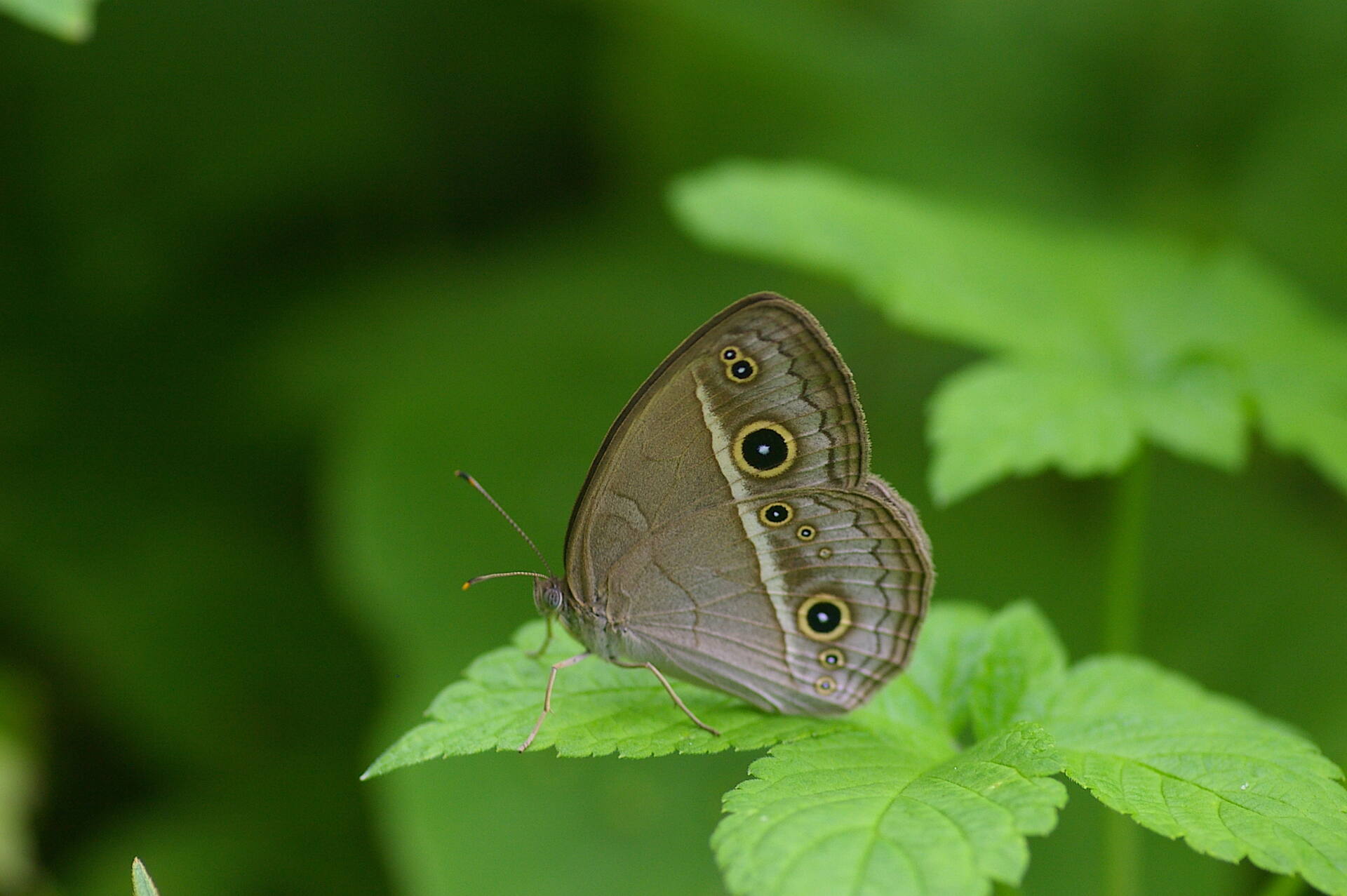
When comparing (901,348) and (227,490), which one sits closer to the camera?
(227,490)

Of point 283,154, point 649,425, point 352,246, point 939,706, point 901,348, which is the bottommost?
point 939,706

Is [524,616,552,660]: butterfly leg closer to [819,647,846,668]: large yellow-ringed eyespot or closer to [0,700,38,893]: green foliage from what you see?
[819,647,846,668]: large yellow-ringed eyespot

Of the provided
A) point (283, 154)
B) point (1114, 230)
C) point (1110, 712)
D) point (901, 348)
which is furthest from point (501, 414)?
point (1110, 712)

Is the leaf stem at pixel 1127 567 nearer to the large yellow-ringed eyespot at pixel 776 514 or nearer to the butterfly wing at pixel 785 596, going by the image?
the butterfly wing at pixel 785 596

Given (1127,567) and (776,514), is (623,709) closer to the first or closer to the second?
(776,514)

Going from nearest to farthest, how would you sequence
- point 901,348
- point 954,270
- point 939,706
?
point 939,706, point 954,270, point 901,348

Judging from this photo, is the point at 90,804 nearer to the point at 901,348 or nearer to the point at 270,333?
the point at 270,333

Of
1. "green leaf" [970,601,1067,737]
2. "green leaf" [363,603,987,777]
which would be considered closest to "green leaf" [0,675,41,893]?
"green leaf" [363,603,987,777]
